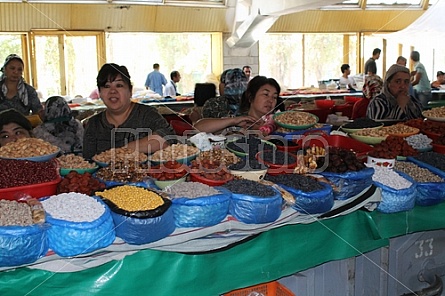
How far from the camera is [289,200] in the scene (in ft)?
7.04

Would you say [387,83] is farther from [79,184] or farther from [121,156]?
[79,184]

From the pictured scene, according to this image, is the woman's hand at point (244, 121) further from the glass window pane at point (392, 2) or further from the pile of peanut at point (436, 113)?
the glass window pane at point (392, 2)

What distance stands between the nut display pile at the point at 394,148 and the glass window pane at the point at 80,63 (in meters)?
7.46

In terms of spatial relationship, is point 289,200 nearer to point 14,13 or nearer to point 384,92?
point 384,92

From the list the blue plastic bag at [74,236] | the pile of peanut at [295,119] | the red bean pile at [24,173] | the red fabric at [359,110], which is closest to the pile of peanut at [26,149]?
the red bean pile at [24,173]

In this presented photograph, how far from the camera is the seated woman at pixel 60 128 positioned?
3.66 meters

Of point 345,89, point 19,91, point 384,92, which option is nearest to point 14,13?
point 19,91

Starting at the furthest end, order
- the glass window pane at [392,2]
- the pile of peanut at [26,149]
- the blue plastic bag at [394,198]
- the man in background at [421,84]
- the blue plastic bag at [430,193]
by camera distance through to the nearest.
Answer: the glass window pane at [392,2] → the man in background at [421,84] → the blue plastic bag at [430,193] → the blue plastic bag at [394,198] → the pile of peanut at [26,149]

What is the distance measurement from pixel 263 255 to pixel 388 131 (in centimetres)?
148

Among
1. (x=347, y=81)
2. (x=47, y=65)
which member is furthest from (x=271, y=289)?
(x=347, y=81)

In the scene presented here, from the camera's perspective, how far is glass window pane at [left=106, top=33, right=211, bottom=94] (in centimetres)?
1002

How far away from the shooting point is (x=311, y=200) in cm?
217

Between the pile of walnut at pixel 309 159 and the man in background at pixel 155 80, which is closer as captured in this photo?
the pile of walnut at pixel 309 159

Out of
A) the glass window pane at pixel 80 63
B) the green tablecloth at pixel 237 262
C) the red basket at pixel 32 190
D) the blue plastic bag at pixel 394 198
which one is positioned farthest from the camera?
the glass window pane at pixel 80 63
